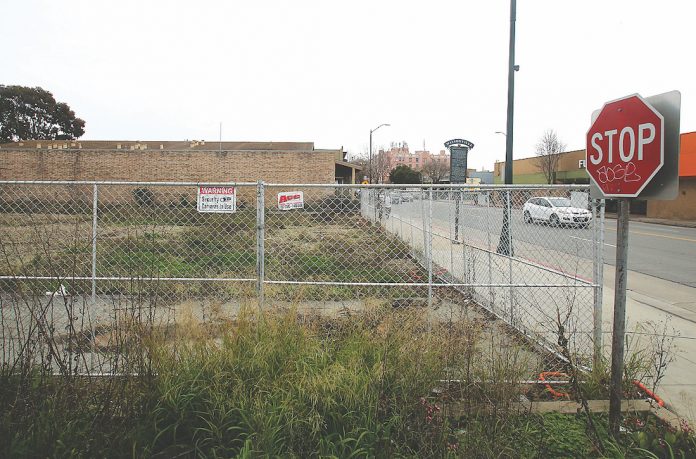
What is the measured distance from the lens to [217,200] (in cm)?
518

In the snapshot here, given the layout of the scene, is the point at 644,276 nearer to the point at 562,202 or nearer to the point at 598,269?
the point at 562,202

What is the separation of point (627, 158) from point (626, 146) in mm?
85

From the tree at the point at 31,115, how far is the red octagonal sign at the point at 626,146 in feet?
276

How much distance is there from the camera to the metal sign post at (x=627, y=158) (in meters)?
3.10

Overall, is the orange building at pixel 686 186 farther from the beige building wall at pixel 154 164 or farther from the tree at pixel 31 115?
the tree at pixel 31 115

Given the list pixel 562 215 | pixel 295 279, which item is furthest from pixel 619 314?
pixel 295 279

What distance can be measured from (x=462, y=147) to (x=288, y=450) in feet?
51.0

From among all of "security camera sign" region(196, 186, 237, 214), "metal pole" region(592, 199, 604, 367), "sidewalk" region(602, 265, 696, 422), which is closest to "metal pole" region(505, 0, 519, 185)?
"sidewalk" region(602, 265, 696, 422)

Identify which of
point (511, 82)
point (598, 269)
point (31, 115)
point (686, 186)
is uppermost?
point (31, 115)

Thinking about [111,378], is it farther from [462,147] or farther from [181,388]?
[462,147]

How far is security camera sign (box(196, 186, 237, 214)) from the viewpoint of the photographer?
203 inches

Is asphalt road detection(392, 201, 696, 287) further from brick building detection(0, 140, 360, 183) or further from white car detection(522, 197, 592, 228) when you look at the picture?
brick building detection(0, 140, 360, 183)

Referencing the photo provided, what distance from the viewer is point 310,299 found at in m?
8.12

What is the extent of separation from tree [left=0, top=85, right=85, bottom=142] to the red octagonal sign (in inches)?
3308
